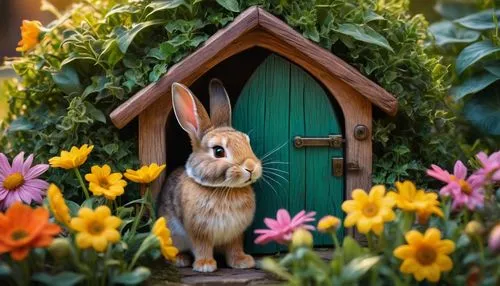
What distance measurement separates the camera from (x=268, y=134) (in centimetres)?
360

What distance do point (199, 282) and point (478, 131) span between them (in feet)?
6.80

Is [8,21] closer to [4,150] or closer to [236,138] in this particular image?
[4,150]

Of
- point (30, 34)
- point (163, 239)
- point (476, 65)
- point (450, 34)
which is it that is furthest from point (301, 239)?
point (450, 34)

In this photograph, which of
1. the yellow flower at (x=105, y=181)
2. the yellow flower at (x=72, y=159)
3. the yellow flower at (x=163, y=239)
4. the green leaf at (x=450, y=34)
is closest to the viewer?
the yellow flower at (x=163, y=239)

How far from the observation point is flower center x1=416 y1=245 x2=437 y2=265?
2.69 metres

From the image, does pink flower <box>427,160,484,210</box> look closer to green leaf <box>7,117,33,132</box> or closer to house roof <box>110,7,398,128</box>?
house roof <box>110,7,398,128</box>

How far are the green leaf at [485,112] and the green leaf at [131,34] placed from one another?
1.74m

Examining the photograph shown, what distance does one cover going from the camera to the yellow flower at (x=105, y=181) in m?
3.14

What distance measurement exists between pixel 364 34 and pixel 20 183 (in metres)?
1.66

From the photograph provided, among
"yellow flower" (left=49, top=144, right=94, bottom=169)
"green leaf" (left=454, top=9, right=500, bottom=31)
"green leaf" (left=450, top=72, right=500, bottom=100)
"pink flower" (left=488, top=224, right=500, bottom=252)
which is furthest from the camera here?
"green leaf" (left=454, top=9, right=500, bottom=31)

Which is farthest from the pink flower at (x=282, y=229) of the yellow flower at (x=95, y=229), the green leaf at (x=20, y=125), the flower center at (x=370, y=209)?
the green leaf at (x=20, y=125)

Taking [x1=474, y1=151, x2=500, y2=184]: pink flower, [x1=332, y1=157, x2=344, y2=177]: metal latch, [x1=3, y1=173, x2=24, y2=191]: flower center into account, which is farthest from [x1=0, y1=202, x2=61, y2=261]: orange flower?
[x1=474, y1=151, x2=500, y2=184]: pink flower

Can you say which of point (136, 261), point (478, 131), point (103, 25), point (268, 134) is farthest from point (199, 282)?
point (478, 131)

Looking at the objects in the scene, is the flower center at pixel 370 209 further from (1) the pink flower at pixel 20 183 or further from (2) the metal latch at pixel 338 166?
(1) the pink flower at pixel 20 183
